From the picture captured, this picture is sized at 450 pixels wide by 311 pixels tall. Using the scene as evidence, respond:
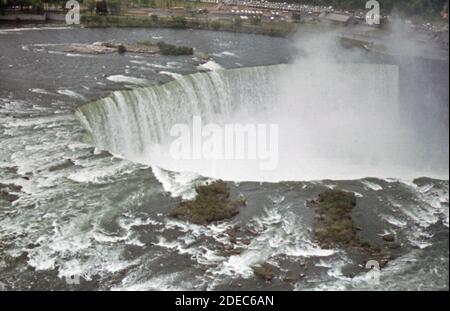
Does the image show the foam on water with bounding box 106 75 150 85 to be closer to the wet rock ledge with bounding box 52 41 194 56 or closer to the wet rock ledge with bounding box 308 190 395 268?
the wet rock ledge with bounding box 52 41 194 56

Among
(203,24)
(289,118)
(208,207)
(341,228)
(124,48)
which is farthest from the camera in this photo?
(203,24)

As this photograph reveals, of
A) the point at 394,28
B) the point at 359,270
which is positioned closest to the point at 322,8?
the point at 394,28

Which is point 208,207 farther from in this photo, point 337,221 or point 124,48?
point 124,48

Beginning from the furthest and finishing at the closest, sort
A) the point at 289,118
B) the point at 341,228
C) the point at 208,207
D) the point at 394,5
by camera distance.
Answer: the point at 394,5, the point at 289,118, the point at 208,207, the point at 341,228

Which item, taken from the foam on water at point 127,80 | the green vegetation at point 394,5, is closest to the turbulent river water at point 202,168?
the foam on water at point 127,80

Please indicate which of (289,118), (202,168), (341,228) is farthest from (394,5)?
(341,228)
